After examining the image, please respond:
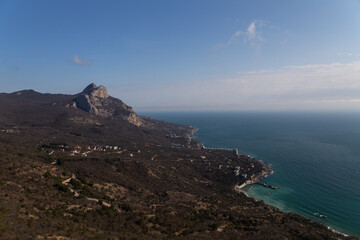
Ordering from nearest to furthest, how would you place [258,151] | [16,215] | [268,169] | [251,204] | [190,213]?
1. [16,215]
2. [190,213]
3. [251,204]
4. [268,169]
5. [258,151]

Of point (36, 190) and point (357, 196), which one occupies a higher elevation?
point (36, 190)

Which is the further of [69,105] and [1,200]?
[69,105]

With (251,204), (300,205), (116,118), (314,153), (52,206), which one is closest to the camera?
(52,206)

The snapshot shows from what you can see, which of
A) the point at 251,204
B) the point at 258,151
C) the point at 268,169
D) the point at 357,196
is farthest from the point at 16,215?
the point at 258,151

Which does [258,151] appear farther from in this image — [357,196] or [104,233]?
[104,233]

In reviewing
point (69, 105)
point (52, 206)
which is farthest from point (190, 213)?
point (69, 105)

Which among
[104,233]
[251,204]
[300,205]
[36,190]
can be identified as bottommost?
[300,205]

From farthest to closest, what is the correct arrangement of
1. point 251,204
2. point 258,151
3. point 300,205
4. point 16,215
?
1. point 258,151
2. point 300,205
3. point 251,204
4. point 16,215

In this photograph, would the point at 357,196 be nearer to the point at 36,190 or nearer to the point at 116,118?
the point at 36,190

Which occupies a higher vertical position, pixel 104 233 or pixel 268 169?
pixel 104 233
